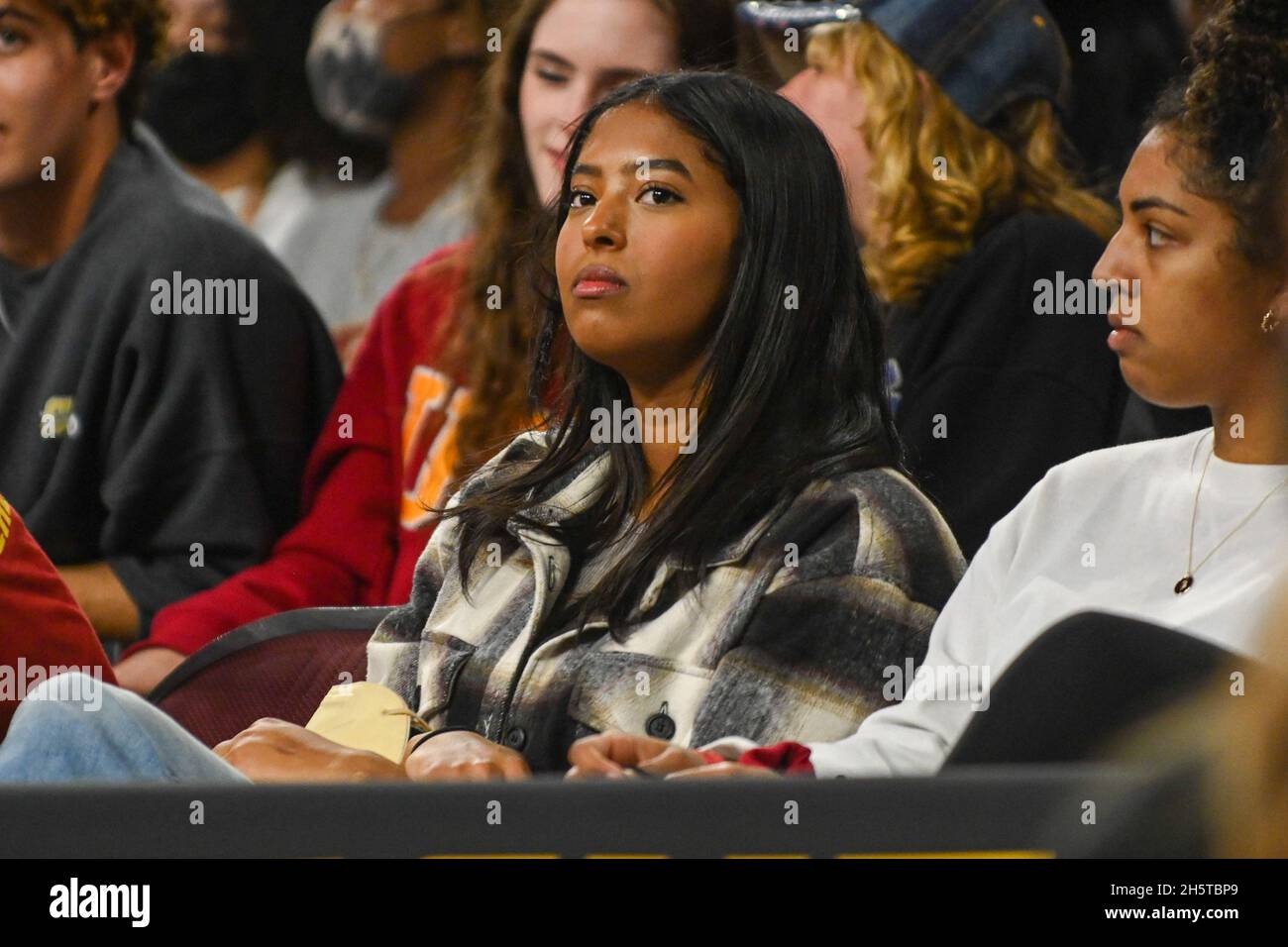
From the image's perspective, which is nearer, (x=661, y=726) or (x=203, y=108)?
(x=661, y=726)

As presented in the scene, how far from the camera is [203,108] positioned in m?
2.86

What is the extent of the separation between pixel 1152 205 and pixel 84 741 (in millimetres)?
862

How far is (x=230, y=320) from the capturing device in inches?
96.3

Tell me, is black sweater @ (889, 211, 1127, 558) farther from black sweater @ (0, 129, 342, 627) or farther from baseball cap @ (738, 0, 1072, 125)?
black sweater @ (0, 129, 342, 627)

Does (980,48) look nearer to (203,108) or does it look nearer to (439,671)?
(439,671)

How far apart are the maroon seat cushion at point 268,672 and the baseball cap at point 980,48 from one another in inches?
34.4

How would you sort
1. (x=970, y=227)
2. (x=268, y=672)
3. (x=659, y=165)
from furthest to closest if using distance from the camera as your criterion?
(x=970, y=227) < (x=268, y=672) < (x=659, y=165)

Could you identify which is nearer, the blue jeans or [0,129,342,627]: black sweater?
the blue jeans

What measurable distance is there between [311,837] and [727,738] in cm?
37

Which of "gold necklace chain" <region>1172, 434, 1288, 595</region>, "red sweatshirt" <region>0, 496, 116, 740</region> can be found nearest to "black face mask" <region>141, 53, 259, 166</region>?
"red sweatshirt" <region>0, 496, 116, 740</region>

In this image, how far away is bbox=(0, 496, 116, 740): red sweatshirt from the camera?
5.24 ft

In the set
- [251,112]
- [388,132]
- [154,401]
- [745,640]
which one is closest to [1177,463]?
[745,640]

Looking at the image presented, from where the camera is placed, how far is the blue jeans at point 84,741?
125cm

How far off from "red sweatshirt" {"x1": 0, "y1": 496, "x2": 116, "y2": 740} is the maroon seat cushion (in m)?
0.14
